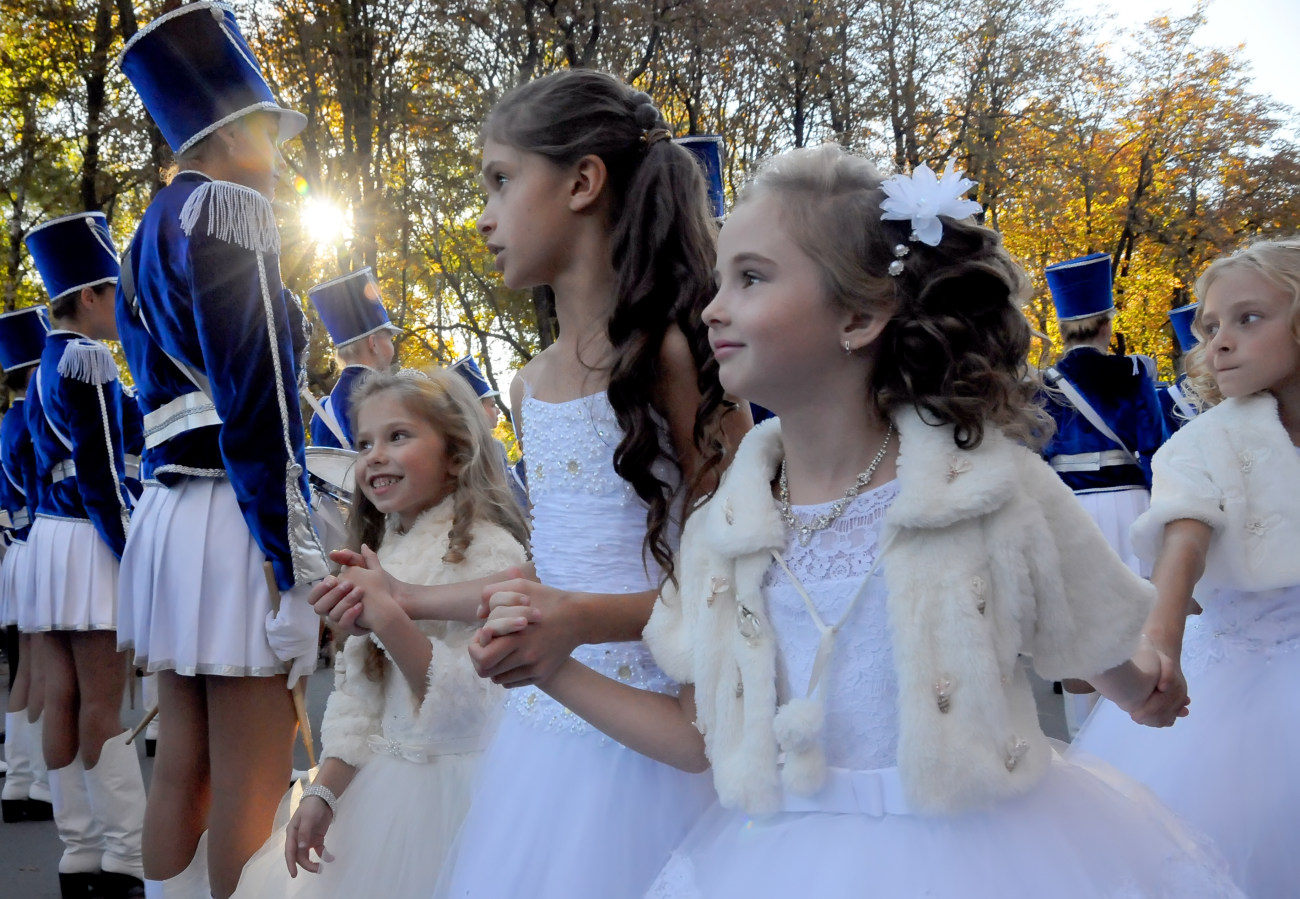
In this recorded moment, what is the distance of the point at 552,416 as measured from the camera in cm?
258

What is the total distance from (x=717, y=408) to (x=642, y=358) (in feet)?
0.60

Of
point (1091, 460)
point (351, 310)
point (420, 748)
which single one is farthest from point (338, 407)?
point (1091, 460)

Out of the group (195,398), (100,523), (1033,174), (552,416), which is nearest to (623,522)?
(552,416)

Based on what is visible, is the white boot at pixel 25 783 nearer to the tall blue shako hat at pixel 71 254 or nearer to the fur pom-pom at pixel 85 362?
the fur pom-pom at pixel 85 362

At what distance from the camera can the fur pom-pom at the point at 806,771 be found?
72.1 inches

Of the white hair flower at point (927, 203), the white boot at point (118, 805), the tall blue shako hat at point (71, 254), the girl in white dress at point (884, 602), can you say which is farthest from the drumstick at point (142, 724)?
the white hair flower at point (927, 203)

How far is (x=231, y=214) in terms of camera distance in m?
3.26

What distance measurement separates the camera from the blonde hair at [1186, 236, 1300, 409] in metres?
3.16

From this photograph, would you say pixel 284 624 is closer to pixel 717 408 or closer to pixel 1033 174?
pixel 717 408

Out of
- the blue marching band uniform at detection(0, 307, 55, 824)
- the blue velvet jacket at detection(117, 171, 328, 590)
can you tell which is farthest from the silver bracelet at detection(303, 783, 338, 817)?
the blue marching band uniform at detection(0, 307, 55, 824)

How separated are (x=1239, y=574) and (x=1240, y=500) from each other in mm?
191

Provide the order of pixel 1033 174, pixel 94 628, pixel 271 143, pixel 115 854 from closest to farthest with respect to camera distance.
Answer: pixel 271 143
pixel 115 854
pixel 94 628
pixel 1033 174

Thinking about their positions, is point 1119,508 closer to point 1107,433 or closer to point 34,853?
point 1107,433

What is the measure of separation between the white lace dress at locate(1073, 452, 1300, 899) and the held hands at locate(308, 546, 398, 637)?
175cm
